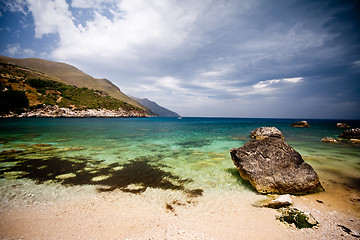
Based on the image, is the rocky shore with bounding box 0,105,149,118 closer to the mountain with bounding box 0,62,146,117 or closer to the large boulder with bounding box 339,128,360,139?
the mountain with bounding box 0,62,146,117

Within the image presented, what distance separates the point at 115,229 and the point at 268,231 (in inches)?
200

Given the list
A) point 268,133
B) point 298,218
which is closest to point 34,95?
point 268,133

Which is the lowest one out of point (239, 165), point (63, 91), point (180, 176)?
point (180, 176)

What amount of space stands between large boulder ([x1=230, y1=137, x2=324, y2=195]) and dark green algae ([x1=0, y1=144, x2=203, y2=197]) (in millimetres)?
3331

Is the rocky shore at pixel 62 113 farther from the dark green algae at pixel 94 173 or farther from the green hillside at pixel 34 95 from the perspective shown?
the dark green algae at pixel 94 173

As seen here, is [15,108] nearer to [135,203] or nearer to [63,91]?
[63,91]

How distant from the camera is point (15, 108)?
6494 cm

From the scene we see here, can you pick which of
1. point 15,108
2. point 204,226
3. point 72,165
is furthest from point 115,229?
point 15,108

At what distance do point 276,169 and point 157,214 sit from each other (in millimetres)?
6681

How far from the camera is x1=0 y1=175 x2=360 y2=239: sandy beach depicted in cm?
450

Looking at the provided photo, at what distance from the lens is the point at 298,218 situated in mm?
5012

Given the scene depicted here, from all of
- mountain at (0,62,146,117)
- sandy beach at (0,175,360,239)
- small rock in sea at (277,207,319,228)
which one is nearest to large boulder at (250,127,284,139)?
sandy beach at (0,175,360,239)

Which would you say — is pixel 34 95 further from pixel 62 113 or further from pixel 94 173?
pixel 94 173

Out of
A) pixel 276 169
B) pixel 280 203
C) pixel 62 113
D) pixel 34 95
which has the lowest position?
pixel 280 203
